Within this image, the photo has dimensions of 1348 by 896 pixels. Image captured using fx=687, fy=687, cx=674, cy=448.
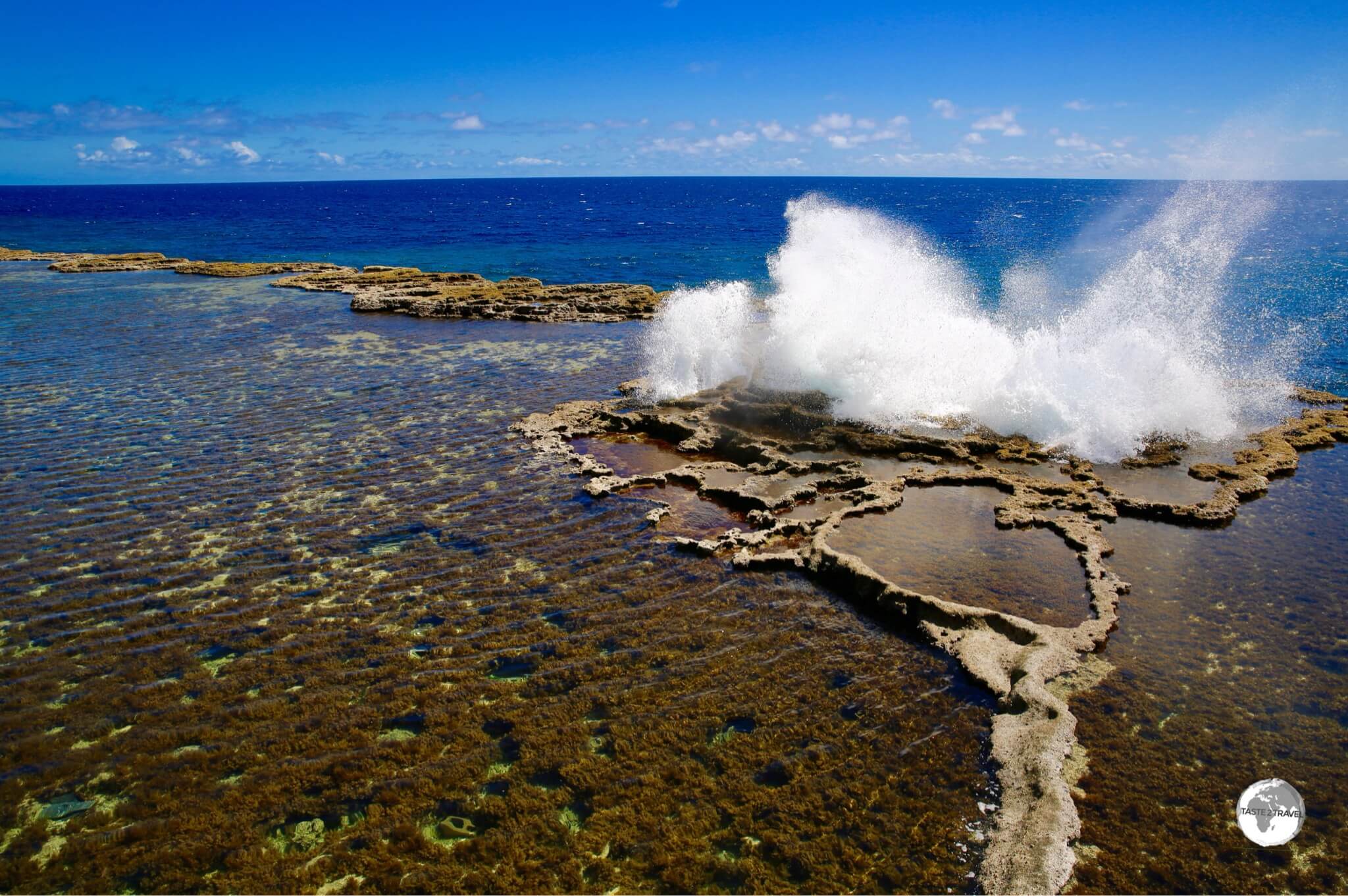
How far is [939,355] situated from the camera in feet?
60.0

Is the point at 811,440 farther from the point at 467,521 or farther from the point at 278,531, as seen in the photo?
the point at 278,531

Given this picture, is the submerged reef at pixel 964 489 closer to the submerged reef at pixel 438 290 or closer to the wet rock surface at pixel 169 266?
the submerged reef at pixel 438 290

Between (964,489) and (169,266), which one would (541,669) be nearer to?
(964,489)

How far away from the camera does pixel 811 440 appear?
638 inches

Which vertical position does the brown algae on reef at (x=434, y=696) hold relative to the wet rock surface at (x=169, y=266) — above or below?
below

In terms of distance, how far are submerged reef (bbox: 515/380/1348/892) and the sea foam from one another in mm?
824

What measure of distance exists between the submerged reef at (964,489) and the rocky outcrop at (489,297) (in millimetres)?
13357

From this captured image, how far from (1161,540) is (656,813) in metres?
10.5

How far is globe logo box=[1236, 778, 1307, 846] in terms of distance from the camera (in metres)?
6.59

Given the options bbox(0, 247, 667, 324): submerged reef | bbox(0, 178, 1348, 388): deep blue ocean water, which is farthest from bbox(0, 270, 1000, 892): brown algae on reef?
bbox(0, 178, 1348, 388): deep blue ocean water

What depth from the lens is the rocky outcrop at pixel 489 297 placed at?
32.5 meters

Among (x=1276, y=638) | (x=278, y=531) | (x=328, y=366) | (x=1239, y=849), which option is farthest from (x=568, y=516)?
(x=328, y=366)

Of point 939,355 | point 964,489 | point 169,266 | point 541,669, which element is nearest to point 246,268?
point 169,266

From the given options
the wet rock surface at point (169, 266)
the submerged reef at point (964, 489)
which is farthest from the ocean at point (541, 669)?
the wet rock surface at point (169, 266)
